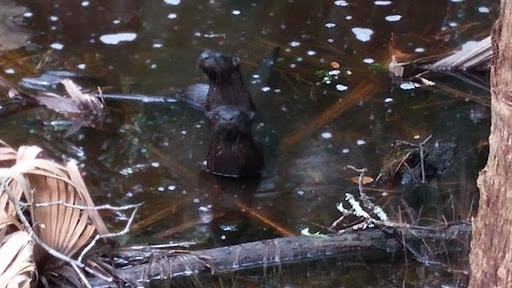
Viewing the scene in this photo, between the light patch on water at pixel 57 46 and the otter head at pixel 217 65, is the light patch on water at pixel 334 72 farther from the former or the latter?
the light patch on water at pixel 57 46

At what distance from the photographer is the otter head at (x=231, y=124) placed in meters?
3.58

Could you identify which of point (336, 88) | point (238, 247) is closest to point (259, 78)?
point (336, 88)

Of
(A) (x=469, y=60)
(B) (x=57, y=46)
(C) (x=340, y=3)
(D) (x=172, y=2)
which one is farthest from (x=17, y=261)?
(C) (x=340, y=3)

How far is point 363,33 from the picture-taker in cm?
482

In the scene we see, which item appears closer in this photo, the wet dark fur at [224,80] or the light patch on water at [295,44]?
the wet dark fur at [224,80]

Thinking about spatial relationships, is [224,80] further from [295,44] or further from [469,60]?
[469,60]

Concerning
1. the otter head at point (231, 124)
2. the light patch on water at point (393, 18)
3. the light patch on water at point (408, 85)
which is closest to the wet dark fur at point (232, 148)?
the otter head at point (231, 124)

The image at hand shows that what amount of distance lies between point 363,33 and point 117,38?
1.38 metres

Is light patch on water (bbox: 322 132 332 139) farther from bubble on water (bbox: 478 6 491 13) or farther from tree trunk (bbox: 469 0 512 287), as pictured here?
tree trunk (bbox: 469 0 512 287)

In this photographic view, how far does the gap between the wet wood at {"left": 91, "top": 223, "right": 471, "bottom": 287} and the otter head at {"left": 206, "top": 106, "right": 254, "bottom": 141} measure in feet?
2.36

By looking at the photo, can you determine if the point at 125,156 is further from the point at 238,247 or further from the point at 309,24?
the point at 309,24

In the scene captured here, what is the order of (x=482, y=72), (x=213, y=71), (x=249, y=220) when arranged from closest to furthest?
(x=249, y=220), (x=213, y=71), (x=482, y=72)

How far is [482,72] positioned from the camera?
172 inches

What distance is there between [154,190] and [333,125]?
3.05ft
